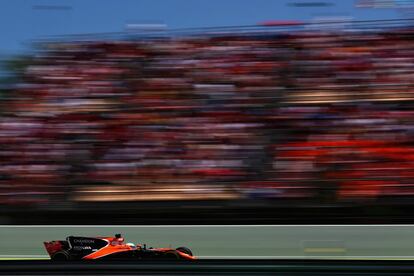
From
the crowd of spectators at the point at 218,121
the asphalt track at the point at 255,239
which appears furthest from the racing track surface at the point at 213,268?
the crowd of spectators at the point at 218,121

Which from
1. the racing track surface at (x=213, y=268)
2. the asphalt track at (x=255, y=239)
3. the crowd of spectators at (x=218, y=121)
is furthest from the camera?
the crowd of spectators at (x=218, y=121)

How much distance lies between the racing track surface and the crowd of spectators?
5.68 m

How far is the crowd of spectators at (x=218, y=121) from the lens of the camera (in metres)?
7.91

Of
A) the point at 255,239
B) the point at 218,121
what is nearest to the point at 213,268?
the point at 255,239

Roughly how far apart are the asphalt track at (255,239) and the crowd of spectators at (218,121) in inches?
60.3

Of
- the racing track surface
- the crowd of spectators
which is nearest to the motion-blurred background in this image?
the crowd of spectators

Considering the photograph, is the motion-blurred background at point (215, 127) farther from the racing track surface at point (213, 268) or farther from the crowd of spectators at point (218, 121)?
the racing track surface at point (213, 268)

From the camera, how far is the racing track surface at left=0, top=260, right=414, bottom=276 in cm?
200

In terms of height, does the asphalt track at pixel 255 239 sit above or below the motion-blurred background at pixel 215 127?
below

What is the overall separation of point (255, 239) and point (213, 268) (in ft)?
13.8

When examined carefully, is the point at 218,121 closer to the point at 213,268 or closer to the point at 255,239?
the point at 255,239

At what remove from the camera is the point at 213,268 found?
81.4 inches

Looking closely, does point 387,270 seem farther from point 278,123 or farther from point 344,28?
point 344,28

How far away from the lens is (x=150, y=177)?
8359 millimetres
